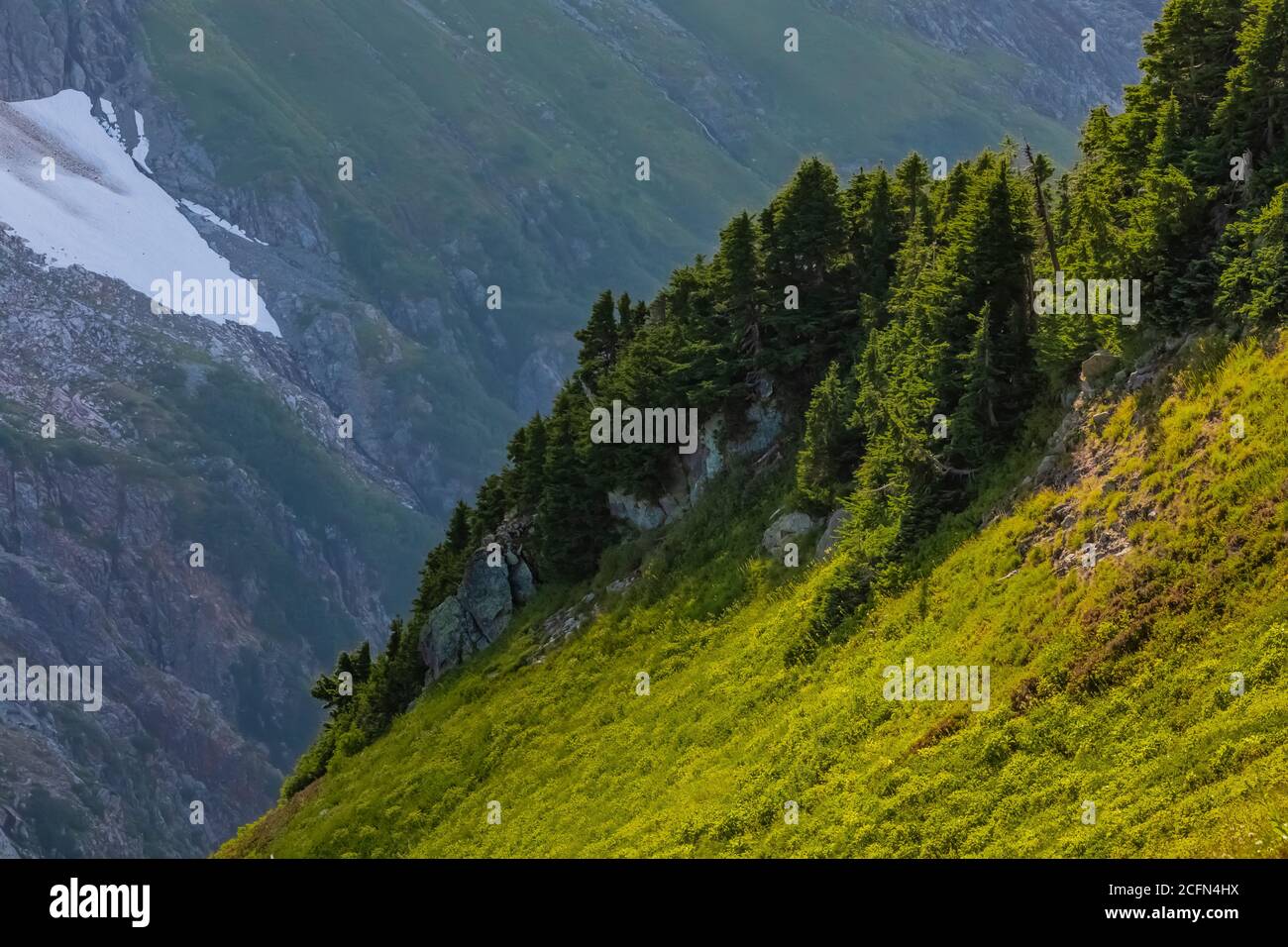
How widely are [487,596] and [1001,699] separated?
45.5 m

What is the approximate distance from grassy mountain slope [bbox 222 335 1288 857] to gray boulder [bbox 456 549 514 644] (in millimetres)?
16763

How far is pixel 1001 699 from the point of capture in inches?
1204

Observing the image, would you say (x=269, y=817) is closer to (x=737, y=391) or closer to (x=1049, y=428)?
(x=737, y=391)

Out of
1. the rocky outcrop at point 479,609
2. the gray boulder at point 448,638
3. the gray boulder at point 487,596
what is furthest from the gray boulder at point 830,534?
the gray boulder at point 448,638

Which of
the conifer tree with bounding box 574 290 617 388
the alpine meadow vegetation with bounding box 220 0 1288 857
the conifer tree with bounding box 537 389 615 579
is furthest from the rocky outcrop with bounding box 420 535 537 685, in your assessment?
the conifer tree with bounding box 574 290 617 388

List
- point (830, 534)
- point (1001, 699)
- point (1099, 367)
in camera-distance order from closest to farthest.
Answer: point (1001, 699) < point (1099, 367) < point (830, 534)

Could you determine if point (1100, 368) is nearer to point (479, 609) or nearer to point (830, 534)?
point (830, 534)

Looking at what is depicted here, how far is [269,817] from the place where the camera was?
73.3 metres

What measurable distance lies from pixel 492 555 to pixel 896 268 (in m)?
28.6

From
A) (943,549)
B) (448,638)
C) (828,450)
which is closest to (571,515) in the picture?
(448,638)

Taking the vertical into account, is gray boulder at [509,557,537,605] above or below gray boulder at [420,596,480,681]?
above

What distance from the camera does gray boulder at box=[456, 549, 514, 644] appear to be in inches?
2827

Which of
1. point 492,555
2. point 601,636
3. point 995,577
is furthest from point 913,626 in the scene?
point 492,555

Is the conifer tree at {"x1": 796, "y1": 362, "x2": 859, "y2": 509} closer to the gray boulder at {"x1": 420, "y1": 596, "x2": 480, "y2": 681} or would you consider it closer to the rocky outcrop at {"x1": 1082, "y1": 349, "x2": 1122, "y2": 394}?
the rocky outcrop at {"x1": 1082, "y1": 349, "x2": 1122, "y2": 394}
